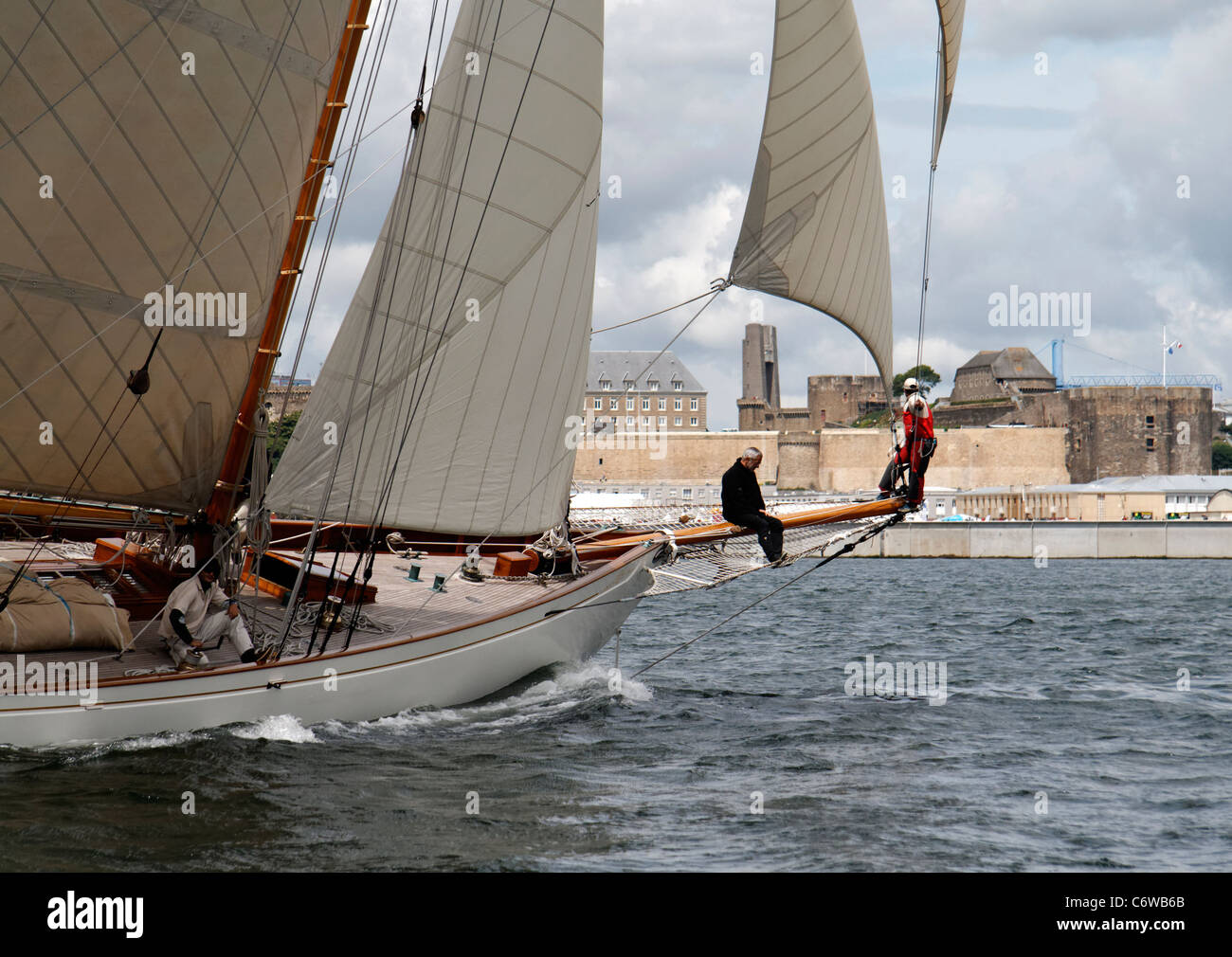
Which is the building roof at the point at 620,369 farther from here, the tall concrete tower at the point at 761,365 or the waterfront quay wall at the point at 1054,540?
the waterfront quay wall at the point at 1054,540

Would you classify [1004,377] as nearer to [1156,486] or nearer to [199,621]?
[1156,486]

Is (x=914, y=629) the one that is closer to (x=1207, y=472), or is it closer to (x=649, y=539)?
(x=649, y=539)

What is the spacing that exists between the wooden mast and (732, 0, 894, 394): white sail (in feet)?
12.4

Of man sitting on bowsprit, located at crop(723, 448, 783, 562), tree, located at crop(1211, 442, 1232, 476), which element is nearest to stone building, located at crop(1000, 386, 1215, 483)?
tree, located at crop(1211, 442, 1232, 476)

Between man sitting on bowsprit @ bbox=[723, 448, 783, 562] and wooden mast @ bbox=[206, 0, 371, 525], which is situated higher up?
wooden mast @ bbox=[206, 0, 371, 525]

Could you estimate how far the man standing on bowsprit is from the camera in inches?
459

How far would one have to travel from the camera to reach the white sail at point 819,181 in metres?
12.1

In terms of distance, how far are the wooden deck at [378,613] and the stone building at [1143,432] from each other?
243 feet

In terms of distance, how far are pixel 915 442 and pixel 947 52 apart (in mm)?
4051

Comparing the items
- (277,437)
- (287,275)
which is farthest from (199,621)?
(287,275)

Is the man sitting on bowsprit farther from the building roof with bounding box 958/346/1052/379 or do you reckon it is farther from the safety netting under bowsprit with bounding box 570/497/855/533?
the building roof with bounding box 958/346/1052/379

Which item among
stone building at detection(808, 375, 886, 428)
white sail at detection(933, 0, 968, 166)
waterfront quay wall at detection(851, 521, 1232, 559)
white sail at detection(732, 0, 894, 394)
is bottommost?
waterfront quay wall at detection(851, 521, 1232, 559)

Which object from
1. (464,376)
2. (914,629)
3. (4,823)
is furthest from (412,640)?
(914,629)

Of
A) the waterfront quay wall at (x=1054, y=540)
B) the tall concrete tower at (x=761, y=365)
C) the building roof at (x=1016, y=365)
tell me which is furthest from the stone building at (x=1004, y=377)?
the waterfront quay wall at (x=1054, y=540)
